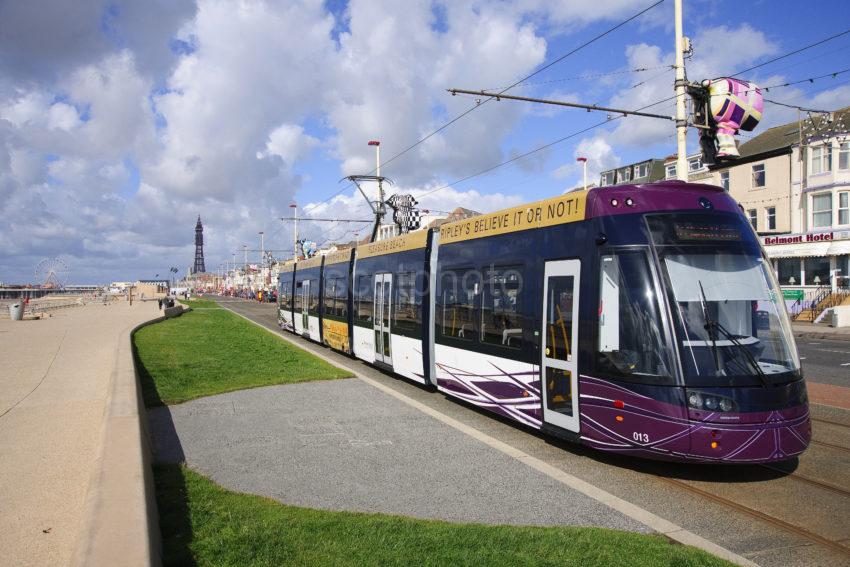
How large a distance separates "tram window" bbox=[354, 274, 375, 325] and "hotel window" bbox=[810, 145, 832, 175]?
3193 cm

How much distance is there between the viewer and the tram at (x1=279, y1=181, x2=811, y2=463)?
21.0 ft

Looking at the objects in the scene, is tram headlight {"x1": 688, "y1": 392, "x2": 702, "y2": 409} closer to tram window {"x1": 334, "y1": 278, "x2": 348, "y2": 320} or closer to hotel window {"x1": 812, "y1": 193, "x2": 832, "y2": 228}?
tram window {"x1": 334, "y1": 278, "x2": 348, "y2": 320}

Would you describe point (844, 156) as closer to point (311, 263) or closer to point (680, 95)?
point (680, 95)

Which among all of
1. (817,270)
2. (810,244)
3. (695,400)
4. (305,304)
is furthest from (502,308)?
(817,270)

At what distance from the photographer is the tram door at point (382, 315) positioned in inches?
565

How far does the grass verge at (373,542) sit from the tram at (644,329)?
5.87 ft

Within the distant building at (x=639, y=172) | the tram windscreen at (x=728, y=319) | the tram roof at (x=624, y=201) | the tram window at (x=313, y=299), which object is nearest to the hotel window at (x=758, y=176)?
the distant building at (x=639, y=172)

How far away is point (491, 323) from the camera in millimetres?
9547

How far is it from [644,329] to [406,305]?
6.99 meters

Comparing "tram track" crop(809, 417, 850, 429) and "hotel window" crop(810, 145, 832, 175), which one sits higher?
"hotel window" crop(810, 145, 832, 175)

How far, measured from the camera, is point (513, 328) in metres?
8.91

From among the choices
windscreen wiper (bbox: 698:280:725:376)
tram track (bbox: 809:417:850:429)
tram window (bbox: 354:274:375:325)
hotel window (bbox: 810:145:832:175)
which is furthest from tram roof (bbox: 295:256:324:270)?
hotel window (bbox: 810:145:832:175)

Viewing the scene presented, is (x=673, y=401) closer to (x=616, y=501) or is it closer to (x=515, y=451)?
(x=616, y=501)

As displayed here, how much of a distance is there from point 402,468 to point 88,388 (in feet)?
24.4
